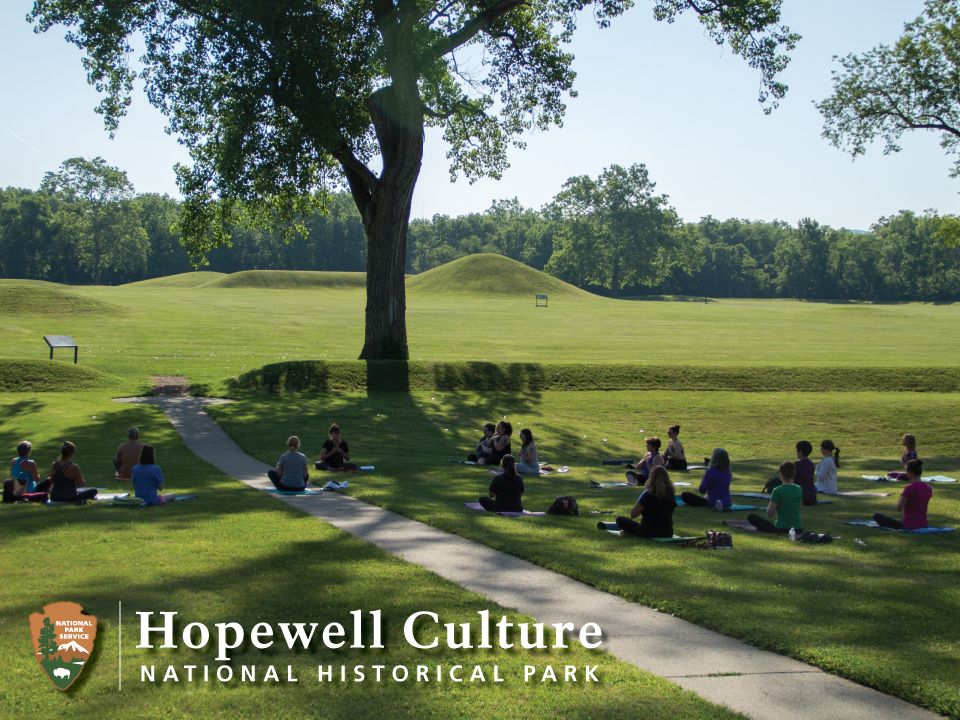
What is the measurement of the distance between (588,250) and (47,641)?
13474 centimetres

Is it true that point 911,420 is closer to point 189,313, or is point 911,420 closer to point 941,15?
point 941,15

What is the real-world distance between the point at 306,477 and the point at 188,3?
2093 centimetres

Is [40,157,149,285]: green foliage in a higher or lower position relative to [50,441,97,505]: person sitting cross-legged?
higher

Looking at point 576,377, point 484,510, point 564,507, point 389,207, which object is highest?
point 389,207

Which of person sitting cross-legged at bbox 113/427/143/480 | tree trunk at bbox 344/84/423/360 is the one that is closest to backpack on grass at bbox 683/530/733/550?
person sitting cross-legged at bbox 113/427/143/480

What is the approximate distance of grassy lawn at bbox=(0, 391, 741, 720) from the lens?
541 centimetres

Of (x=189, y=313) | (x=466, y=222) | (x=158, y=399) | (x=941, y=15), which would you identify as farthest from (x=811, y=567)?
(x=466, y=222)

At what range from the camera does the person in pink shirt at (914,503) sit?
37.2 ft

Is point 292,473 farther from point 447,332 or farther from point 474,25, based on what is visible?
Result: point 447,332

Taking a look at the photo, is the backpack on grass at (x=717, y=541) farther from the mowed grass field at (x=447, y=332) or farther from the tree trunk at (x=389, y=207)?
the mowed grass field at (x=447, y=332)

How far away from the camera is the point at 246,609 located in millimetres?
7047

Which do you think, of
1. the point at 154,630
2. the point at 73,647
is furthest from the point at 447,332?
the point at 73,647

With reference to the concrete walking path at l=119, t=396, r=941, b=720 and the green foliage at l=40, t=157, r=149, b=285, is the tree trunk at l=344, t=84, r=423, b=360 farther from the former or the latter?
the green foliage at l=40, t=157, r=149, b=285

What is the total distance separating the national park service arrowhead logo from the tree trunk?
921 inches
